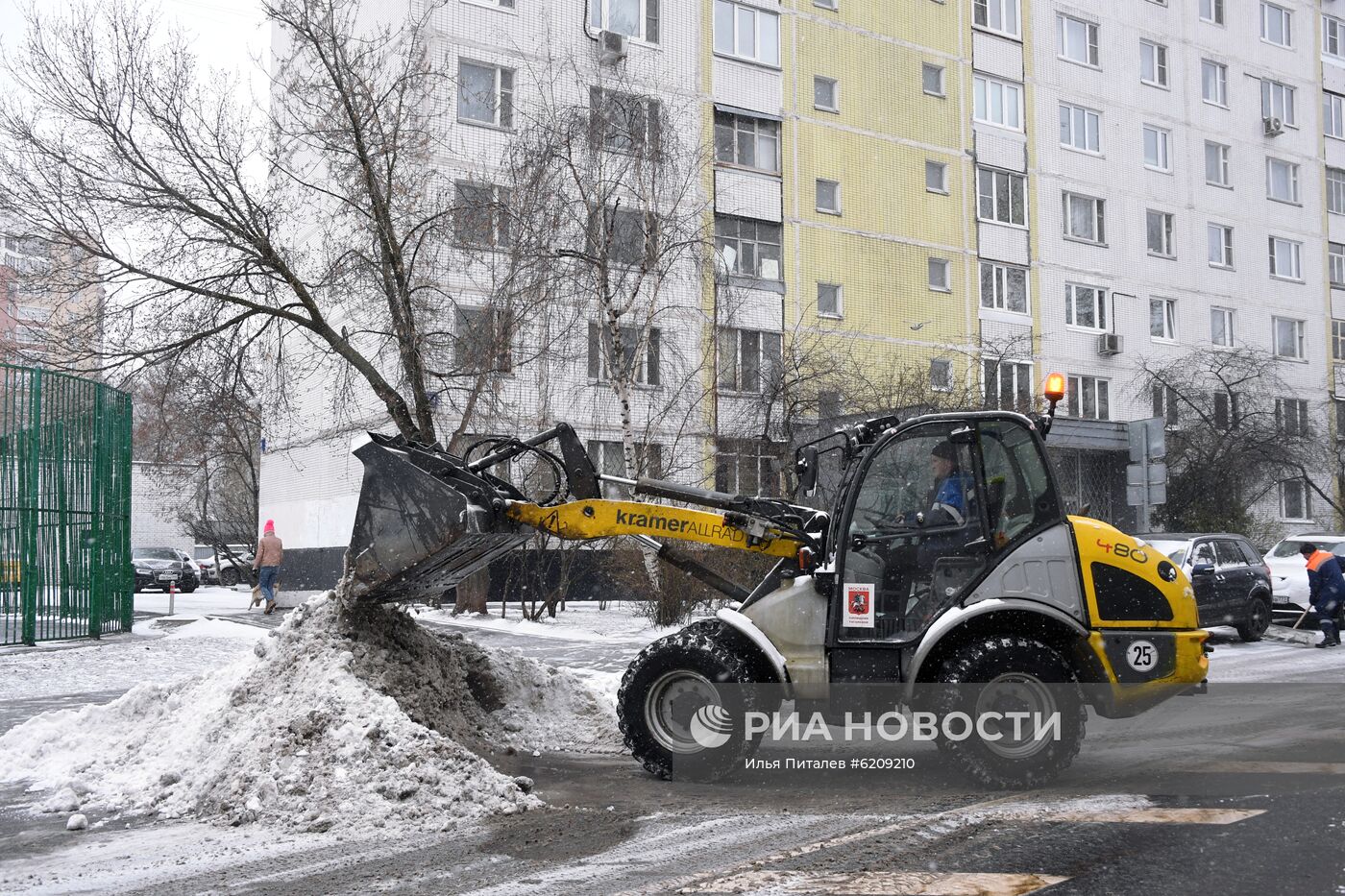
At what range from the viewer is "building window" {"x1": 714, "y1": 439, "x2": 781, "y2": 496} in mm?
23969

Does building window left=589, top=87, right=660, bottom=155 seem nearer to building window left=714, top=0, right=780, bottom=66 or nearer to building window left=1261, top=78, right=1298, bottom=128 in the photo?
Result: building window left=714, top=0, right=780, bottom=66

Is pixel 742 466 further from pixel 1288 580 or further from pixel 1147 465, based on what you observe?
pixel 1288 580

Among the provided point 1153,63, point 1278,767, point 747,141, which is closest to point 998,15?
point 1153,63

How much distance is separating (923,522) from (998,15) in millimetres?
33904

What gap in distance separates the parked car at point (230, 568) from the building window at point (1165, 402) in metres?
29.0

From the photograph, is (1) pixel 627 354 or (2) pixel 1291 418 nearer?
(1) pixel 627 354

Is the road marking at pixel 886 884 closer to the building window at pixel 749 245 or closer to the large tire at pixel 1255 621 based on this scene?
the large tire at pixel 1255 621

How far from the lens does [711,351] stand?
26.1 metres

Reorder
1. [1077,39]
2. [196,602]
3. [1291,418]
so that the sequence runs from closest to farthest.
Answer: [196,602] < [1077,39] < [1291,418]

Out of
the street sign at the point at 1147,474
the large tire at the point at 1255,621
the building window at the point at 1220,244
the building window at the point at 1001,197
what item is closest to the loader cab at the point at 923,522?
the street sign at the point at 1147,474

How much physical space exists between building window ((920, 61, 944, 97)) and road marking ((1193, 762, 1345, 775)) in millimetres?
30448

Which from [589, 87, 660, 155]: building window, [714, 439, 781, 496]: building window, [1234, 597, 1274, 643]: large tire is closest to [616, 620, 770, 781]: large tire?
[1234, 597, 1274, 643]: large tire

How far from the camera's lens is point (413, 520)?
786cm

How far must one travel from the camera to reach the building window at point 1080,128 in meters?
38.7
